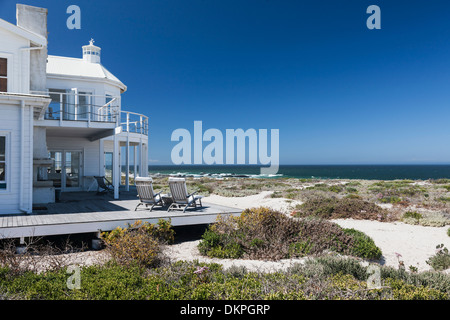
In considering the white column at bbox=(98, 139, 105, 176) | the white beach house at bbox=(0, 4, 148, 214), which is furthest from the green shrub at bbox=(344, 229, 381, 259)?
the white column at bbox=(98, 139, 105, 176)

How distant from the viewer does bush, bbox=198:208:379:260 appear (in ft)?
23.8

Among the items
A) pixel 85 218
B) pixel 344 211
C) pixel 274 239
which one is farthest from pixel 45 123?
pixel 344 211

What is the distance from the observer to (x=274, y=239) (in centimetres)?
764

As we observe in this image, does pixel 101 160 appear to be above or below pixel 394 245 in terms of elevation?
above

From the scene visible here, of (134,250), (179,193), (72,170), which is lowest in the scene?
(134,250)

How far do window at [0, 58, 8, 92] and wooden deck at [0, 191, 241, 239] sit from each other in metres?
4.09

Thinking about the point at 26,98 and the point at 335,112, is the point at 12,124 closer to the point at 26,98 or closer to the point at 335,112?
the point at 26,98

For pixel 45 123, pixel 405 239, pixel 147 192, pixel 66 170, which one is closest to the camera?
pixel 405 239

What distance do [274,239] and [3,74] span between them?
9985 mm

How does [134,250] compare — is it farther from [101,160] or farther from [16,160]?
[101,160]

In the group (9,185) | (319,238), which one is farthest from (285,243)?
(9,185)

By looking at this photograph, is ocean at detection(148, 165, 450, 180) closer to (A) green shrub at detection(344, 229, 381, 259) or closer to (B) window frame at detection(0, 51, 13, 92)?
(B) window frame at detection(0, 51, 13, 92)

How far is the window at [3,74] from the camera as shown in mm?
10320

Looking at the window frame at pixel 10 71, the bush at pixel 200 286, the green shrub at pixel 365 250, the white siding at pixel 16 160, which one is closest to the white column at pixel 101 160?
the window frame at pixel 10 71
